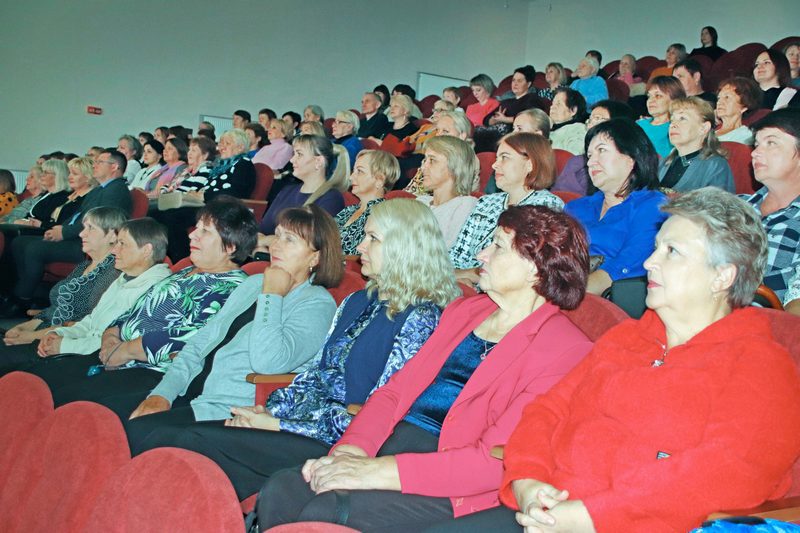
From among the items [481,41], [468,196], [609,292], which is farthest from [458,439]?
[481,41]

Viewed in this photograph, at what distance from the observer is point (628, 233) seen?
8.93ft

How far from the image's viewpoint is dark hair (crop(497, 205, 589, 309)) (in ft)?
6.29

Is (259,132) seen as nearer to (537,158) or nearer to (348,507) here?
(537,158)

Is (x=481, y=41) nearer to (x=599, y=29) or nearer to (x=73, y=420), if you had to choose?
(x=599, y=29)

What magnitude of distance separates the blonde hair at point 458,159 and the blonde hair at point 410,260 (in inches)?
49.2

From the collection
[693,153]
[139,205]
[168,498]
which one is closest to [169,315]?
[168,498]

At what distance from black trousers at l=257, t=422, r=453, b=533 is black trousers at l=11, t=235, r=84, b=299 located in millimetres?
4120

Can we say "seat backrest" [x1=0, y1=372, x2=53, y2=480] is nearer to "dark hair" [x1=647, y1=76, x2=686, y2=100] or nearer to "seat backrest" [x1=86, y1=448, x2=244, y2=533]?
"seat backrest" [x1=86, y1=448, x2=244, y2=533]

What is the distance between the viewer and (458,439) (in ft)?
5.89

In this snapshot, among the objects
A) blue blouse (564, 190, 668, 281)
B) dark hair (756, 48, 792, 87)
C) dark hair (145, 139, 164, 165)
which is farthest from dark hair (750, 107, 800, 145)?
dark hair (145, 139, 164, 165)

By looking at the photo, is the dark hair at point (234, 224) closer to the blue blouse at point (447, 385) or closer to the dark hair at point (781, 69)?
the blue blouse at point (447, 385)

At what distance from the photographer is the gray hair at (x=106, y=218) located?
3871 millimetres

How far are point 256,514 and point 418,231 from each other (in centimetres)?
97

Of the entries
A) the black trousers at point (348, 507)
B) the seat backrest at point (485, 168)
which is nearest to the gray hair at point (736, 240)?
the black trousers at point (348, 507)
